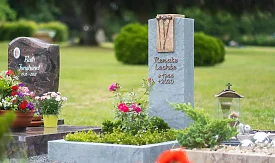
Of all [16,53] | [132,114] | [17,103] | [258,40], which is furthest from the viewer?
[258,40]

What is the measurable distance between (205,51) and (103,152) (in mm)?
20974

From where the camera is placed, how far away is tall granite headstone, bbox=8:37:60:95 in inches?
538

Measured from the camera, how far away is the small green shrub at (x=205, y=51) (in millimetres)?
30094

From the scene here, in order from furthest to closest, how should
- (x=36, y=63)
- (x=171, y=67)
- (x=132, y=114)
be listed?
(x=36, y=63) → (x=171, y=67) → (x=132, y=114)

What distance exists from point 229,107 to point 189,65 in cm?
115

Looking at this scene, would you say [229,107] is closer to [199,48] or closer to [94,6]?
[199,48]

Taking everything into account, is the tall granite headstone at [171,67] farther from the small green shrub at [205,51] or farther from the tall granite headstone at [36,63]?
the small green shrub at [205,51]

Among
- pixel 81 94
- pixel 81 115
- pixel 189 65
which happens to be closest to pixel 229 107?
pixel 189 65

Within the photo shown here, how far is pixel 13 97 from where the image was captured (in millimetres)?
11602

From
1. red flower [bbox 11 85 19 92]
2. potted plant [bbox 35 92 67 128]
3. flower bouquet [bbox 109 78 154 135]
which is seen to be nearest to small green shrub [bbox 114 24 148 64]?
potted plant [bbox 35 92 67 128]

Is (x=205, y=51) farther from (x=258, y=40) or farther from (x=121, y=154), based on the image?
(x=258, y=40)

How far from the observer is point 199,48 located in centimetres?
3009

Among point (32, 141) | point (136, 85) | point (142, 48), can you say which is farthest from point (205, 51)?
point (32, 141)

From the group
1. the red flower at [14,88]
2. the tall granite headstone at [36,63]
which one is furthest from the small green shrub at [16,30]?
the red flower at [14,88]
